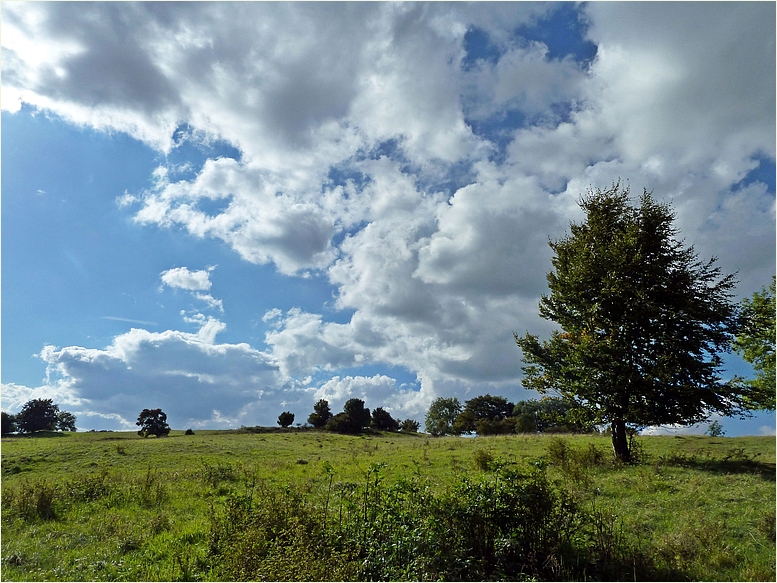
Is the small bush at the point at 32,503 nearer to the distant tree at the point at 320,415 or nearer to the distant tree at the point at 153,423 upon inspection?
the distant tree at the point at 153,423

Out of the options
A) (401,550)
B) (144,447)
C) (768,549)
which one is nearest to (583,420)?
(768,549)

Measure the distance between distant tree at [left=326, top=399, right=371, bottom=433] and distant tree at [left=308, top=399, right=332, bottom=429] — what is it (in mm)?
5789

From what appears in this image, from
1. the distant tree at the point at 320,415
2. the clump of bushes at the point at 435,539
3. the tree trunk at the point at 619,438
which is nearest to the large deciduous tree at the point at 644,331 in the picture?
the tree trunk at the point at 619,438

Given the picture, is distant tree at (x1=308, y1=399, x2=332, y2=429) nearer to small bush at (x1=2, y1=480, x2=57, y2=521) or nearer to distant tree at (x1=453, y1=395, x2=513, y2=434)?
distant tree at (x1=453, y1=395, x2=513, y2=434)

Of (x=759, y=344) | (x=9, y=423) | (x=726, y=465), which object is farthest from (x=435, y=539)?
(x=9, y=423)

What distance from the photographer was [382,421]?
316 ft

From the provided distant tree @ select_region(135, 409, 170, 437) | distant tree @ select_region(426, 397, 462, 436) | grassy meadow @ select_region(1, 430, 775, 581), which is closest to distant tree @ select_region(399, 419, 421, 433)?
distant tree @ select_region(426, 397, 462, 436)

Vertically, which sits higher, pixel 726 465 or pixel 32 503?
pixel 726 465

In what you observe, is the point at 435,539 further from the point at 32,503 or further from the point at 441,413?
the point at 441,413

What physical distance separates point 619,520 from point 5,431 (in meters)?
96.3

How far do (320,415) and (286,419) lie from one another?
837 cm

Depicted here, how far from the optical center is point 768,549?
9695mm

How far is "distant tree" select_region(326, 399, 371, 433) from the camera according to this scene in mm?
82125

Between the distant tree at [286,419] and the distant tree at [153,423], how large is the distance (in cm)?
2212
